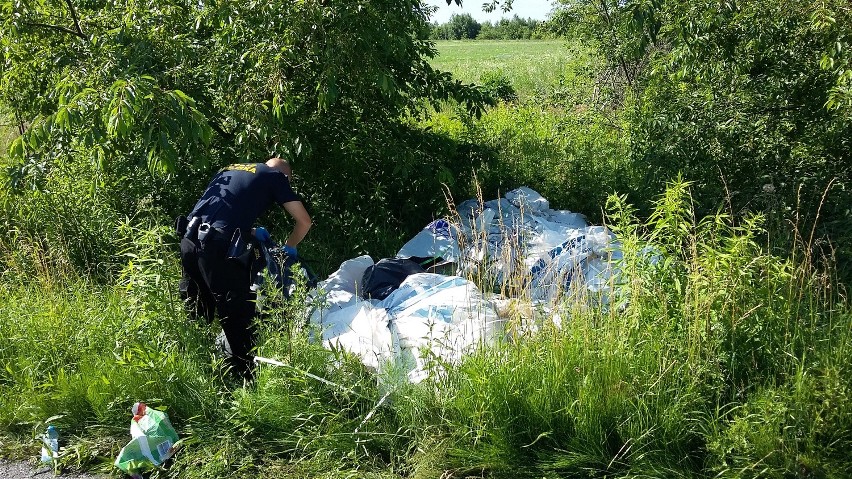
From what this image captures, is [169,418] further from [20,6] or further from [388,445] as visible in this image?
[20,6]

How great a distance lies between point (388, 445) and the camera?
154 inches

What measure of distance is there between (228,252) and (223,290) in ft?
0.88

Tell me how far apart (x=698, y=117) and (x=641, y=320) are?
3.58 m

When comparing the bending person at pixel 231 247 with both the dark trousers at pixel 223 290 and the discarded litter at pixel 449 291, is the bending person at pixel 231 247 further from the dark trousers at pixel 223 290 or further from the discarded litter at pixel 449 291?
the discarded litter at pixel 449 291

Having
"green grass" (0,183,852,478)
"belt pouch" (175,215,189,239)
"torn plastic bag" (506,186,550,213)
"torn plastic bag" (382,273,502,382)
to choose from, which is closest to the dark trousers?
"belt pouch" (175,215,189,239)

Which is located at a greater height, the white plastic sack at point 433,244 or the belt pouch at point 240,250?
the belt pouch at point 240,250

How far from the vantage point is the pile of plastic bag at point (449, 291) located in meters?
4.25

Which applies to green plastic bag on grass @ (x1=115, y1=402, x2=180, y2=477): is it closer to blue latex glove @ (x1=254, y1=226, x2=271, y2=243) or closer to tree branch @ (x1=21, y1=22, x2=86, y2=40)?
blue latex glove @ (x1=254, y1=226, x2=271, y2=243)

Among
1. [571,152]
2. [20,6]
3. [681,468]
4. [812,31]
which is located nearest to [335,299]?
[681,468]

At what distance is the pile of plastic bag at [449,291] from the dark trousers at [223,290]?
487 millimetres

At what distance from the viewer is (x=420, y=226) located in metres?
7.21

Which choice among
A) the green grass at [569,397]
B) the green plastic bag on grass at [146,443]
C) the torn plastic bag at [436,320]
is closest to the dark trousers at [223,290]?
the green grass at [569,397]

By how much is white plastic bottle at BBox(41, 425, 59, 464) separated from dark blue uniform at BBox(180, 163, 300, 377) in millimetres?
1061

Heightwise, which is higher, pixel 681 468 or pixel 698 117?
pixel 698 117
